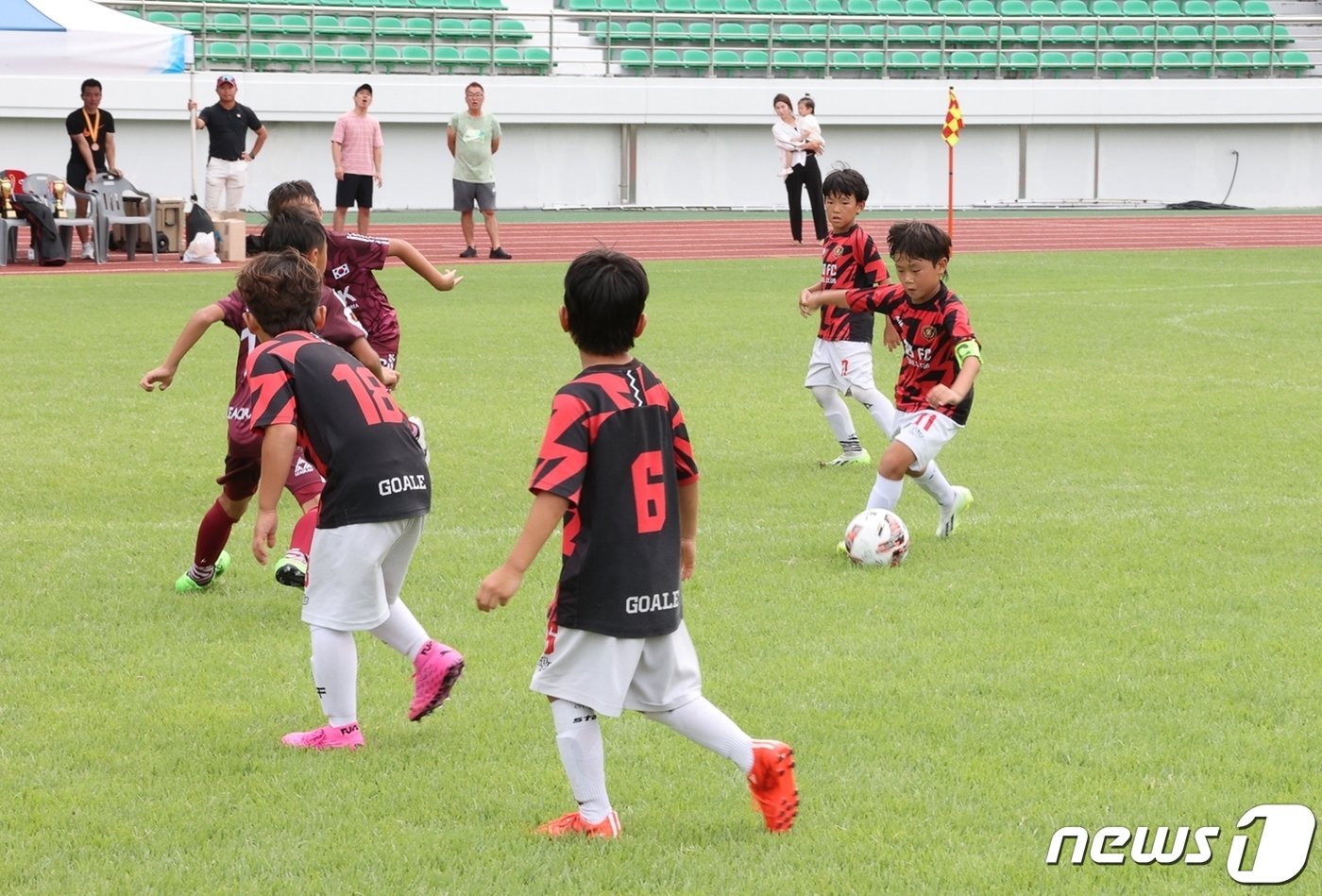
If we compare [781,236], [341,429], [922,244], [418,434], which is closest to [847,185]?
[922,244]

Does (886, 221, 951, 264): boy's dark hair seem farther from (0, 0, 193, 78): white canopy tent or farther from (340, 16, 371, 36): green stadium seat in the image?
(340, 16, 371, 36): green stadium seat

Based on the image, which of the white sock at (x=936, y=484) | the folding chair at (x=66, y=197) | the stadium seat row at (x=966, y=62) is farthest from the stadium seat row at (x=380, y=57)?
the white sock at (x=936, y=484)

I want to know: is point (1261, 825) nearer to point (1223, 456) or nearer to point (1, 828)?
point (1, 828)

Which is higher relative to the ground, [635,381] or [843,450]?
[635,381]

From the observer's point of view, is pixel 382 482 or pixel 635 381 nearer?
pixel 635 381

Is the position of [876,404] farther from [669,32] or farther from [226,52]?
[669,32]

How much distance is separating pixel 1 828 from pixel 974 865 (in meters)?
2.36

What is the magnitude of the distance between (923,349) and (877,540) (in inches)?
35.5

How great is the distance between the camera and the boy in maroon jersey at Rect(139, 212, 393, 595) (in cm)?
582

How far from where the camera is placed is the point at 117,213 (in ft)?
66.9

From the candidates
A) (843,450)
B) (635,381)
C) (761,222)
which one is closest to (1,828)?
(635,381)

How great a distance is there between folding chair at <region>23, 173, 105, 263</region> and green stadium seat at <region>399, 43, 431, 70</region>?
31.5ft

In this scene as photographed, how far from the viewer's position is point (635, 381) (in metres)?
3.86

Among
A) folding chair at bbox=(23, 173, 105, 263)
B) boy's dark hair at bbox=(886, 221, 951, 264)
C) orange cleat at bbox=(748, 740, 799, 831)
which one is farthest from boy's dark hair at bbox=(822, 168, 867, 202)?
folding chair at bbox=(23, 173, 105, 263)
